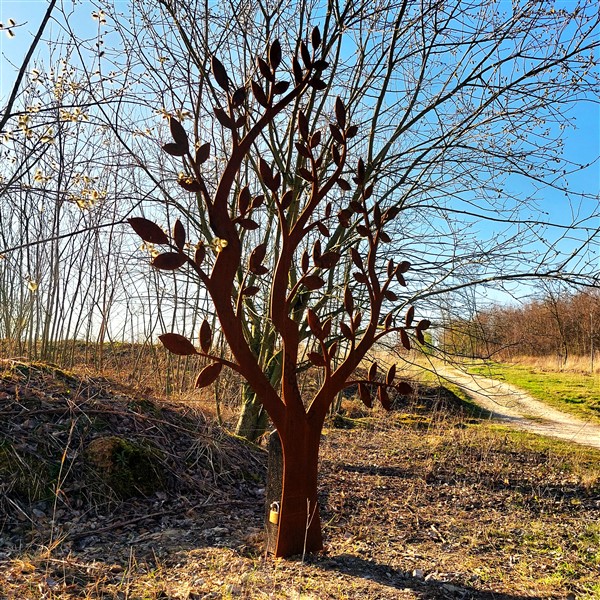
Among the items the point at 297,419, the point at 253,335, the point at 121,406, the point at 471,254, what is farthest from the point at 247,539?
the point at 471,254

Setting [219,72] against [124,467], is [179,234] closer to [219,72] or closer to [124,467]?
[219,72]

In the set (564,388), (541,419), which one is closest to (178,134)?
(541,419)

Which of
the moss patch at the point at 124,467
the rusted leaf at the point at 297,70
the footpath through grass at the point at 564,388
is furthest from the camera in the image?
Answer: the footpath through grass at the point at 564,388

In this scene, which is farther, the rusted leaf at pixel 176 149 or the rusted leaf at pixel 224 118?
the rusted leaf at pixel 224 118

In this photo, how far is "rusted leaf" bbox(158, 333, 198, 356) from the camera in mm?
2250

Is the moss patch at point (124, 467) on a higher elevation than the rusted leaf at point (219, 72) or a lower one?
lower

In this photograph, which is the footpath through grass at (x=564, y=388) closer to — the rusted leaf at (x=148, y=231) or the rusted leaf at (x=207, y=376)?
the rusted leaf at (x=207, y=376)

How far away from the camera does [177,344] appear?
2.29 m

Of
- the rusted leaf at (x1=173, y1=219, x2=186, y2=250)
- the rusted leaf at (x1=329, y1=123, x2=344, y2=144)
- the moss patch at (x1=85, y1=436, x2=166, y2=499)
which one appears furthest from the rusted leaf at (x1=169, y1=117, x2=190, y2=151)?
the moss patch at (x1=85, y1=436, x2=166, y2=499)

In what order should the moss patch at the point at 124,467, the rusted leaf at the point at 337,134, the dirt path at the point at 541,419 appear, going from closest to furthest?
the rusted leaf at the point at 337,134
the moss patch at the point at 124,467
the dirt path at the point at 541,419

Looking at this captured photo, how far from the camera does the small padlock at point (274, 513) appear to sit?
267 cm

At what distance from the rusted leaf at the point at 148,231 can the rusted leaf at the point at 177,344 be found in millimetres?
421

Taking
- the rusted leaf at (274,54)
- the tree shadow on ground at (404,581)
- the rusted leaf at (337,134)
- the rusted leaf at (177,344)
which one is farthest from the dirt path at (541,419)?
the rusted leaf at (274,54)

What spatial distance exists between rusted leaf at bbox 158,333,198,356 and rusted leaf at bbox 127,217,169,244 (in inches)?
16.6
